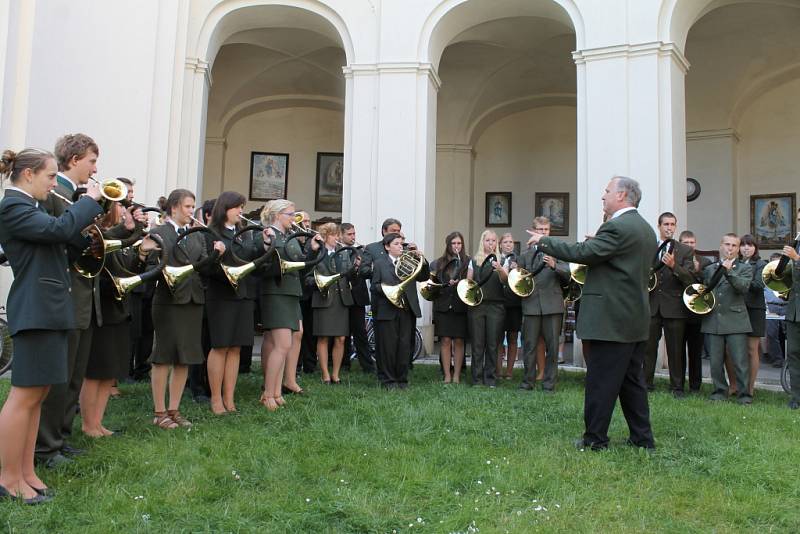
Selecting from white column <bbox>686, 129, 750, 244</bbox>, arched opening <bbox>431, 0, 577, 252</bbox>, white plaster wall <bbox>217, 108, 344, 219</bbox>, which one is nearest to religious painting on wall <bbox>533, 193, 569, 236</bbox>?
arched opening <bbox>431, 0, 577, 252</bbox>

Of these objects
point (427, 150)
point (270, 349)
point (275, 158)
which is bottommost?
point (270, 349)

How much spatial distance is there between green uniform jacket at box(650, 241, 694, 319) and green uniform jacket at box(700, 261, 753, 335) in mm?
271

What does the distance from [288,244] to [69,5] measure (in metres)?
7.20

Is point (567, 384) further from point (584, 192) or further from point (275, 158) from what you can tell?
point (275, 158)

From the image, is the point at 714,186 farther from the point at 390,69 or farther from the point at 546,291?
the point at 546,291

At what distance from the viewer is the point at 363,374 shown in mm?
9000

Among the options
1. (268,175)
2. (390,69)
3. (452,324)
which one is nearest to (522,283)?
(452,324)

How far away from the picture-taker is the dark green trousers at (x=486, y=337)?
8117 mm

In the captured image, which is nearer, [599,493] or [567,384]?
[599,493]

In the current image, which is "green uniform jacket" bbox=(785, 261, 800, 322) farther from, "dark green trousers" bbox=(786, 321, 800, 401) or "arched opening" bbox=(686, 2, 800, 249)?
"arched opening" bbox=(686, 2, 800, 249)

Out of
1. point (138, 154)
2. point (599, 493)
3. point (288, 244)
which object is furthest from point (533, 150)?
point (599, 493)

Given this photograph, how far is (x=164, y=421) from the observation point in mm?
5387

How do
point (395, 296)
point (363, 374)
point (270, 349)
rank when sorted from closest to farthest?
1. point (270, 349)
2. point (395, 296)
3. point (363, 374)

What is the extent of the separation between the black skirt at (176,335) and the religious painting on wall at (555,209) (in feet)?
45.5
